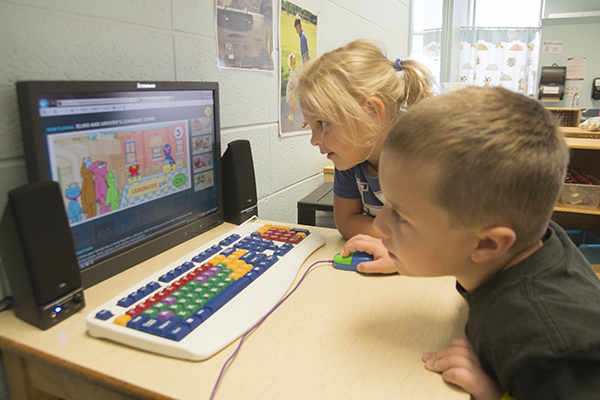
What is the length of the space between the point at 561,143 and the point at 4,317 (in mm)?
851

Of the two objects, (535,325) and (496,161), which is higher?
(496,161)

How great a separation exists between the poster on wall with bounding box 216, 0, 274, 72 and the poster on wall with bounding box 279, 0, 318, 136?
85 millimetres

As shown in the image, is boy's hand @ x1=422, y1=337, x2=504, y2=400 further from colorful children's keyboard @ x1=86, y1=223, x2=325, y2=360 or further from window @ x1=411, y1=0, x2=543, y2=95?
window @ x1=411, y1=0, x2=543, y2=95

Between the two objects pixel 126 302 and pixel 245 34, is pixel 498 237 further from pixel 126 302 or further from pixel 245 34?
pixel 245 34

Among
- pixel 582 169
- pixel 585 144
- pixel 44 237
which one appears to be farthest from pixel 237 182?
pixel 582 169

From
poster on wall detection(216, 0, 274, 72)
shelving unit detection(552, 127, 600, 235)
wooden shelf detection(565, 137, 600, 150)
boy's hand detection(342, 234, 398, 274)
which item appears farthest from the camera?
shelving unit detection(552, 127, 600, 235)

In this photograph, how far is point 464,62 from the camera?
446 cm

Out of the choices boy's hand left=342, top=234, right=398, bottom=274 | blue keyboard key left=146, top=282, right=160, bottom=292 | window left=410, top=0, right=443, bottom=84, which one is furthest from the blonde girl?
window left=410, top=0, right=443, bottom=84

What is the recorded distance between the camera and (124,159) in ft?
2.52

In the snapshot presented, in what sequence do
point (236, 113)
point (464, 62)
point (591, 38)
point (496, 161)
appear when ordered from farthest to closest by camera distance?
point (464, 62), point (591, 38), point (236, 113), point (496, 161)

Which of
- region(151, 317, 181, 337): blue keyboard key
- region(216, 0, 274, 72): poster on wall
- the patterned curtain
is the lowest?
region(151, 317, 181, 337): blue keyboard key

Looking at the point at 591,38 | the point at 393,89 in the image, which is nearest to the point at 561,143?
the point at 393,89

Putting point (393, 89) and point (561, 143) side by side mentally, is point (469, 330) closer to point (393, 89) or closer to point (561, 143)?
point (561, 143)

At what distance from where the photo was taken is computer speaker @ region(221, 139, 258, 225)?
3.48ft
